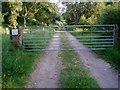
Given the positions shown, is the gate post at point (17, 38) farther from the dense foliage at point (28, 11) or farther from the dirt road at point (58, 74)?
the dense foliage at point (28, 11)

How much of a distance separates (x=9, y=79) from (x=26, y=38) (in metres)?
3.43

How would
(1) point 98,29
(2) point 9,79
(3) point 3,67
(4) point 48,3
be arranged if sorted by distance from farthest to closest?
(1) point 98,29 < (4) point 48,3 < (3) point 3,67 < (2) point 9,79

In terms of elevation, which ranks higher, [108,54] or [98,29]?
[98,29]

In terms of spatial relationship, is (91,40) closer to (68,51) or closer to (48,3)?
(68,51)

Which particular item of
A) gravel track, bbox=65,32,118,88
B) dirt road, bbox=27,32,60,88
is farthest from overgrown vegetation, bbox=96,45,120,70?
dirt road, bbox=27,32,60,88

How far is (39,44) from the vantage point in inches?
256

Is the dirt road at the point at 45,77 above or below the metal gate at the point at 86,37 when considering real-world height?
below

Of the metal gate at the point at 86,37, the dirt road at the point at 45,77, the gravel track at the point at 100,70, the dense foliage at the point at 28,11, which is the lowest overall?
the gravel track at the point at 100,70

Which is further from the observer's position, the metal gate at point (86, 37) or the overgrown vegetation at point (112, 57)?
the metal gate at point (86, 37)

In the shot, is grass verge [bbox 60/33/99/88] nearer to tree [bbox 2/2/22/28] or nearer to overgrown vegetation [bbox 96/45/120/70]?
overgrown vegetation [bbox 96/45/120/70]

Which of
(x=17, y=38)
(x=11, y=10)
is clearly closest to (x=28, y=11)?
(x=11, y=10)

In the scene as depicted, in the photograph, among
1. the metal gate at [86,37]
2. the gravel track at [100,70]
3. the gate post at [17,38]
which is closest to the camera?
the gravel track at [100,70]

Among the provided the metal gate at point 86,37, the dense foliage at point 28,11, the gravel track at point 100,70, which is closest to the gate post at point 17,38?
the metal gate at point 86,37

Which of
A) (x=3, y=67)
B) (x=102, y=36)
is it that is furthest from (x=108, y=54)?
(x=3, y=67)
